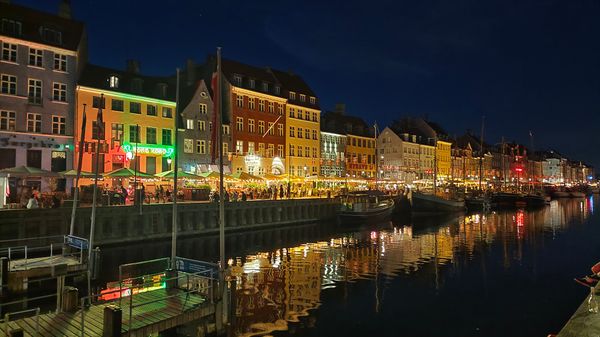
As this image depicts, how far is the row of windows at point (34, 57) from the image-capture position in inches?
1624

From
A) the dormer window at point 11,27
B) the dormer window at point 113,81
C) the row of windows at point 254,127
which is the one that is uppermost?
the dormer window at point 11,27

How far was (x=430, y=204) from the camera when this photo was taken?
235ft

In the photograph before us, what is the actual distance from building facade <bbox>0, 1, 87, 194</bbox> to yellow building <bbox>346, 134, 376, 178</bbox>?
166 feet

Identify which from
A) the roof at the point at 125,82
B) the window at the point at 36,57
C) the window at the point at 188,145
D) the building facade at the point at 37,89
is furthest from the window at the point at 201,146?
the window at the point at 36,57

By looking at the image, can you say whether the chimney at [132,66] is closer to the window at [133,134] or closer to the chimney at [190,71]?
the chimney at [190,71]

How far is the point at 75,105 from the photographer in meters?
45.2

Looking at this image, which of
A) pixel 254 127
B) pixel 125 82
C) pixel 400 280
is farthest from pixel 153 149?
pixel 400 280

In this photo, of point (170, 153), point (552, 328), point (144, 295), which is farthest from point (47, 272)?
point (170, 153)

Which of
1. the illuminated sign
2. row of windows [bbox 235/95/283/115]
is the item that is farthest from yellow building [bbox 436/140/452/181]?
the illuminated sign

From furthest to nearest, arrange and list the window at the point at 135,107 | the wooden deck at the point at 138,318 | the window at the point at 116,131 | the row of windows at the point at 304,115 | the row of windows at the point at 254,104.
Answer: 1. the row of windows at the point at 304,115
2. the row of windows at the point at 254,104
3. the window at the point at 135,107
4. the window at the point at 116,131
5. the wooden deck at the point at 138,318

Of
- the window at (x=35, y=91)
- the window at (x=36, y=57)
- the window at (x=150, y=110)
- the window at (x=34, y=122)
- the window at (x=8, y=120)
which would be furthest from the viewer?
the window at (x=150, y=110)

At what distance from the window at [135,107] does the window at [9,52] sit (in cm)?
1153

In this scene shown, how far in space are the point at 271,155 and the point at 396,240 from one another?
100 feet

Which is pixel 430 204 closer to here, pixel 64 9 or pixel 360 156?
pixel 360 156
